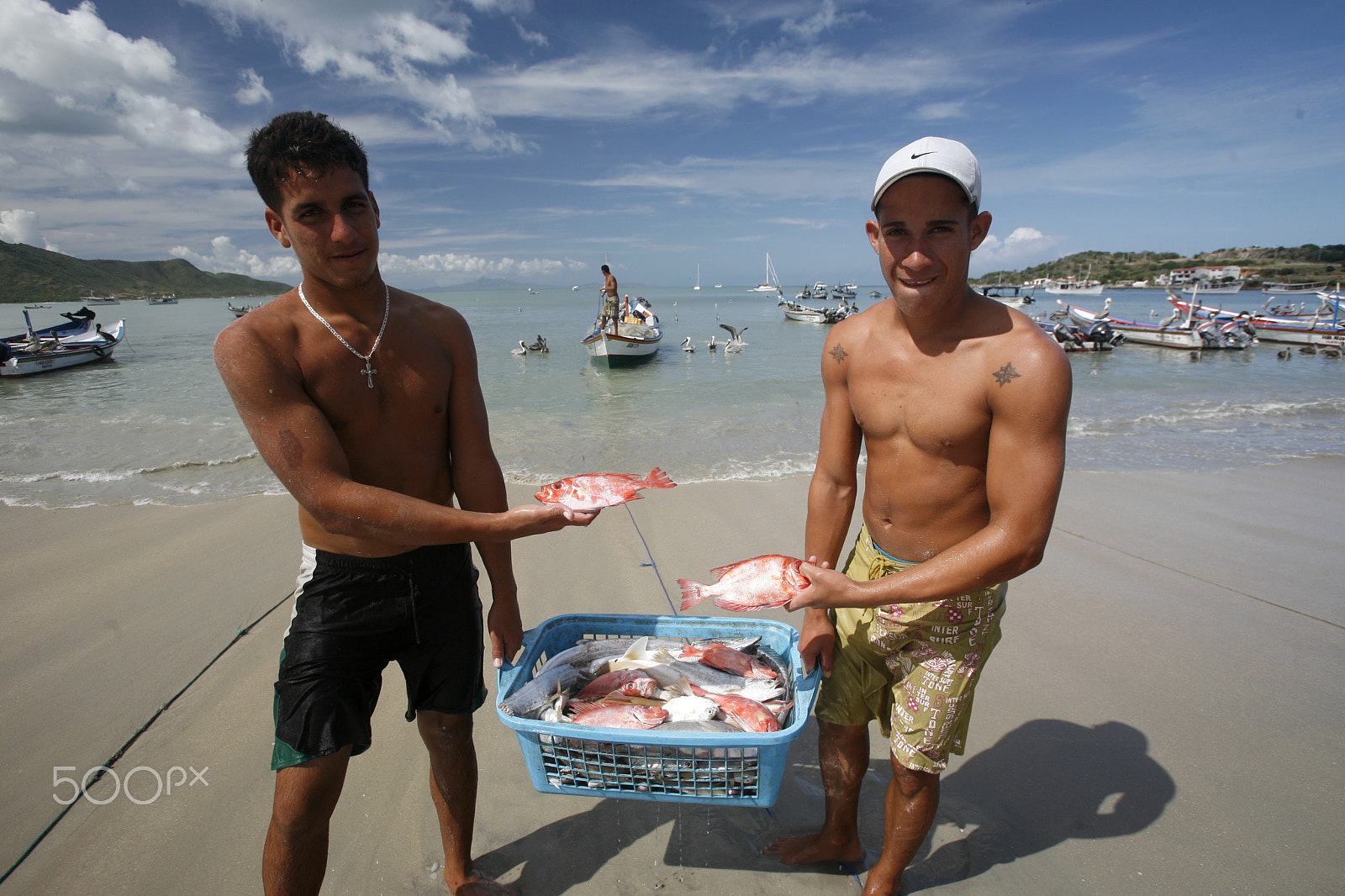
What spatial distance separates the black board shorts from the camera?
2.05 m

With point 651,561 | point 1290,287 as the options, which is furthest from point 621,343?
point 1290,287

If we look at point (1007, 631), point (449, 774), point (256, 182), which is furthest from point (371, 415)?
point (1007, 631)

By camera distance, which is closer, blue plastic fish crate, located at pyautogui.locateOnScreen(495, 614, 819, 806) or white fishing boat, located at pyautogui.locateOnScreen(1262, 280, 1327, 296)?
blue plastic fish crate, located at pyautogui.locateOnScreen(495, 614, 819, 806)

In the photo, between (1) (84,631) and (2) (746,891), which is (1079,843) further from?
(1) (84,631)

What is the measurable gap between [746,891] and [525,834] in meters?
1.05

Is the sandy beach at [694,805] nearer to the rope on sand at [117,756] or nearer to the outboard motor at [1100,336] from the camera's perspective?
the rope on sand at [117,756]

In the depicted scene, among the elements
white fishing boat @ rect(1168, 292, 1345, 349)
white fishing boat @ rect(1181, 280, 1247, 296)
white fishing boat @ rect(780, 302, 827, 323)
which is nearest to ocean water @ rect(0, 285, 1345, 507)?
white fishing boat @ rect(1168, 292, 1345, 349)

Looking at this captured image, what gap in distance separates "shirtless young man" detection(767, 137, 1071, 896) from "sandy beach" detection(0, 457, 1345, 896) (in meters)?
0.67

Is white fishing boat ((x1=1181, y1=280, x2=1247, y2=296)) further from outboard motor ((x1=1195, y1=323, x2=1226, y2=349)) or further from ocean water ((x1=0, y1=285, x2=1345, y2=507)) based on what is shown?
ocean water ((x1=0, y1=285, x2=1345, y2=507))

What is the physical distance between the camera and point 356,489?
6.38 feet

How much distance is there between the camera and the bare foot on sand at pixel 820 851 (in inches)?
101

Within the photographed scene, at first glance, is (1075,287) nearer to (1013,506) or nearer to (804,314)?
(804,314)

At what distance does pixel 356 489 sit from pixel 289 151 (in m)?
1.16

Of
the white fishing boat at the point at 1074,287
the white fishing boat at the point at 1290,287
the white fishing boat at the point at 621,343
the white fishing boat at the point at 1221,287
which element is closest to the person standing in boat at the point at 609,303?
the white fishing boat at the point at 621,343
